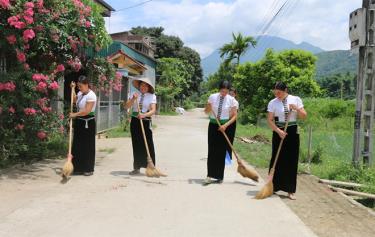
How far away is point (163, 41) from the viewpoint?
65625mm

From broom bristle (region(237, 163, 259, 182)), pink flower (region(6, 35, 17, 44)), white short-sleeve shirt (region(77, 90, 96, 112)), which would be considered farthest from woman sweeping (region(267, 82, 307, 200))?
pink flower (region(6, 35, 17, 44))

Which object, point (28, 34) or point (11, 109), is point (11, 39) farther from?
point (11, 109)

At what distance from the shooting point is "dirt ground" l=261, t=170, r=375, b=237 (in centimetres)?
613

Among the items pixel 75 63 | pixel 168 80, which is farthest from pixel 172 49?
pixel 75 63

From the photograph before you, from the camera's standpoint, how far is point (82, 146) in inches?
354

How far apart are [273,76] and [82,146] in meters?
25.2

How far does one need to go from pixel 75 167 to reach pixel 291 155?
382cm

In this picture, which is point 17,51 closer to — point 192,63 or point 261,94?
point 261,94

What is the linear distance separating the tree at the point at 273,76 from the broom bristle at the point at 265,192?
993 inches

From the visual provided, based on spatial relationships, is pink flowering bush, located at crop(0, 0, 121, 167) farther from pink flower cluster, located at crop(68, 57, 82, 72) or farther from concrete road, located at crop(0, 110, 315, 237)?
concrete road, located at crop(0, 110, 315, 237)

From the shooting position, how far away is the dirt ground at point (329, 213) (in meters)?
6.13

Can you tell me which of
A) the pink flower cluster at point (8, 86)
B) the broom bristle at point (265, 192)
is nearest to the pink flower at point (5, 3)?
the pink flower cluster at point (8, 86)

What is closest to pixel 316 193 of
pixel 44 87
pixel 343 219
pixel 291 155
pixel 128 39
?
pixel 291 155

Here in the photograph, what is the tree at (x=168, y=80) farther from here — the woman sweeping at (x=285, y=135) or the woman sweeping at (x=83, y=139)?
the woman sweeping at (x=285, y=135)
